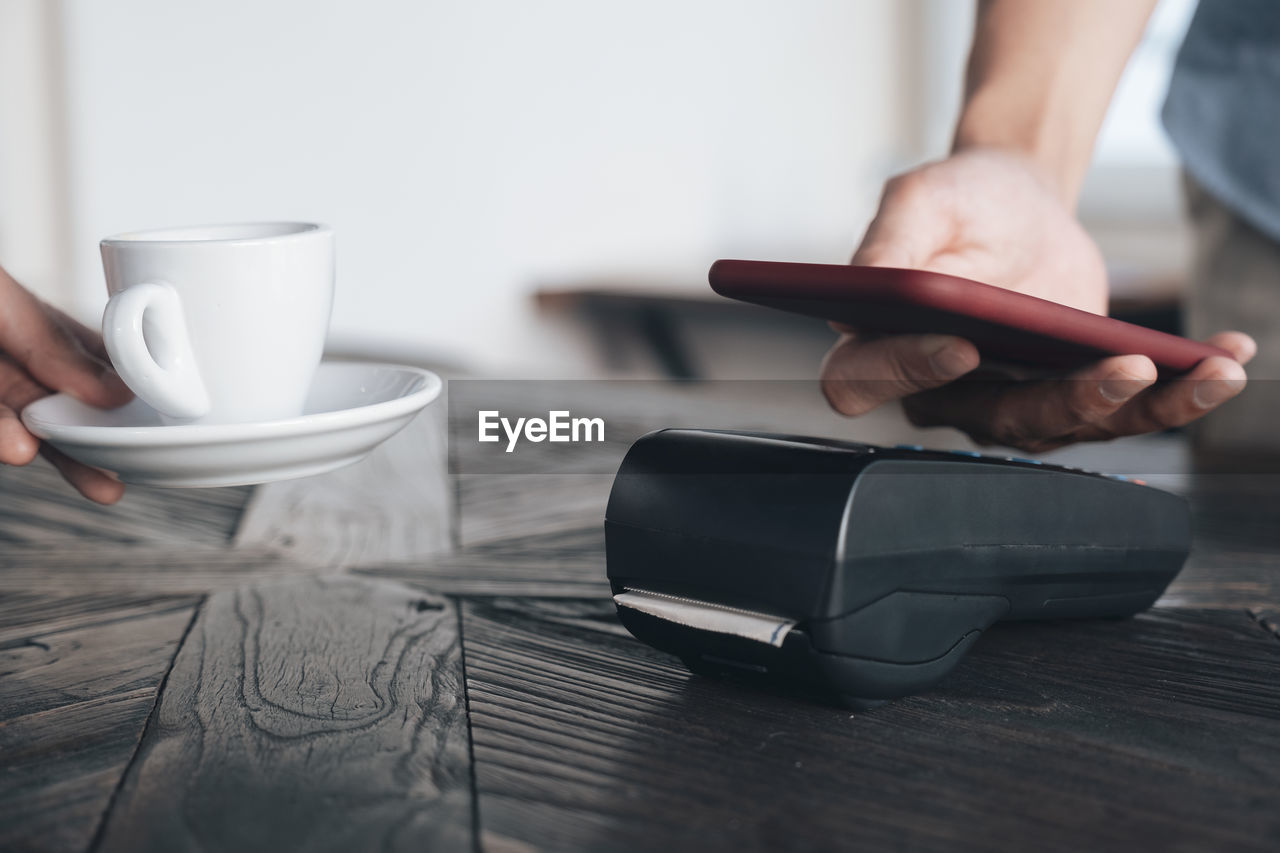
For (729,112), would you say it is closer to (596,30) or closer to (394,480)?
(596,30)

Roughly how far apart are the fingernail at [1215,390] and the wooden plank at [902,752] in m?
0.11

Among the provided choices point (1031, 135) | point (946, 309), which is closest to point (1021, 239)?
point (1031, 135)

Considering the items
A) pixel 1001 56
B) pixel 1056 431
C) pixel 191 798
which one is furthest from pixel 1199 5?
pixel 191 798

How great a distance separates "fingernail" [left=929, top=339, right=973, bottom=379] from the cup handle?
1.01 feet

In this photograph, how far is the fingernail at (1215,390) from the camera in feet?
1.41

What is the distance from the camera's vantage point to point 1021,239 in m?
0.67

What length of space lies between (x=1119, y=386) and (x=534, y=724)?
11.0 inches

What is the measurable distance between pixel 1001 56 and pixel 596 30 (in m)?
2.13

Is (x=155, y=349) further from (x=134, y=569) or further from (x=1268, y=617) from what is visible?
(x=1268, y=617)

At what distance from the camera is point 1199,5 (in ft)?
3.21

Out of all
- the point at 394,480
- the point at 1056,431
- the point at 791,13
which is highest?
the point at 791,13

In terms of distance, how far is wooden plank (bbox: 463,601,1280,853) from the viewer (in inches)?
9.3

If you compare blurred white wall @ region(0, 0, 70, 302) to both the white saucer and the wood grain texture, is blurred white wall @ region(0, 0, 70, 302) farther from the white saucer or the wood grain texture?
the white saucer

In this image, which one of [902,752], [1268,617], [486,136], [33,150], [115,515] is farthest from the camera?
[486,136]
